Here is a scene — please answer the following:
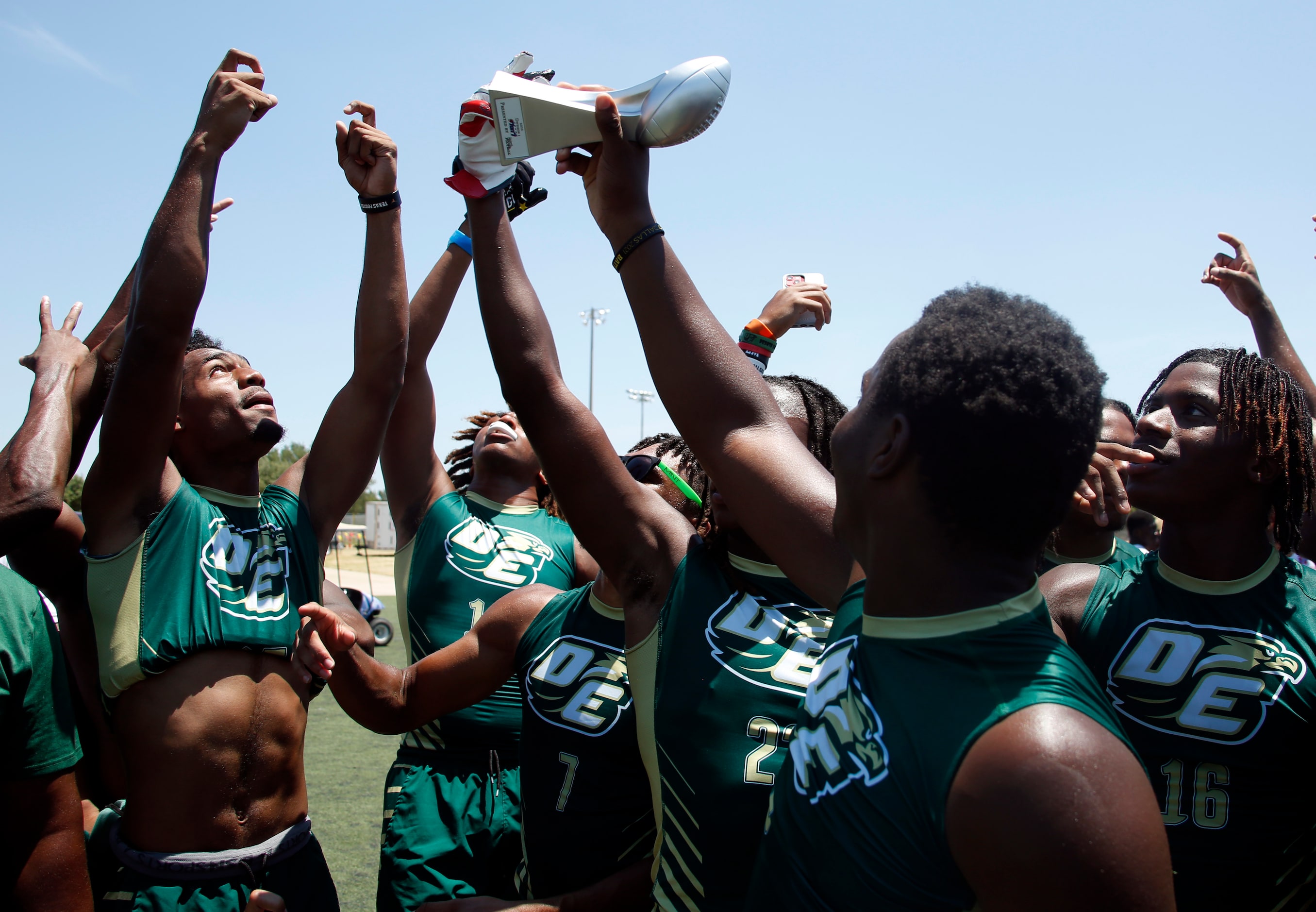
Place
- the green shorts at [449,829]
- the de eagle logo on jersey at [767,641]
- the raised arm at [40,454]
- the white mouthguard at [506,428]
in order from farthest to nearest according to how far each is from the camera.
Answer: the white mouthguard at [506,428] < the green shorts at [449,829] < the raised arm at [40,454] < the de eagle logo on jersey at [767,641]

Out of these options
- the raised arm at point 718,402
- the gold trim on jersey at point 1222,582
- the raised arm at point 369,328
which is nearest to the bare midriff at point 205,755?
the raised arm at point 369,328

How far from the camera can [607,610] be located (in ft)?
7.80

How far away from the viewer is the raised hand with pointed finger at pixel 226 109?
2461 millimetres

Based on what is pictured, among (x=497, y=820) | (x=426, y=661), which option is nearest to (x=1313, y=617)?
(x=426, y=661)

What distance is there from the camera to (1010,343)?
1.16 meters

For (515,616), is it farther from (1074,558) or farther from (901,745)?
(1074,558)

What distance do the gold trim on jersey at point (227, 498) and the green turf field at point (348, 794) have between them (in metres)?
1.61

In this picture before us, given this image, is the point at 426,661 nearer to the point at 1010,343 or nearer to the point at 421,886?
the point at 421,886

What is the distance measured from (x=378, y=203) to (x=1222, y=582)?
2.62 meters

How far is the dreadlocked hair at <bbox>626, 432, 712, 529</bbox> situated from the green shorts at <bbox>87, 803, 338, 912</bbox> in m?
1.45

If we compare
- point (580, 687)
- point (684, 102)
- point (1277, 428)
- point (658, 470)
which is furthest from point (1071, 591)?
point (684, 102)

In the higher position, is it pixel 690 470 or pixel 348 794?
pixel 690 470

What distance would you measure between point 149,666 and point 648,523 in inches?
56.9

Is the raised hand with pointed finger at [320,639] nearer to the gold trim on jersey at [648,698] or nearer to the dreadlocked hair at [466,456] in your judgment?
the gold trim on jersey at [648,698]
